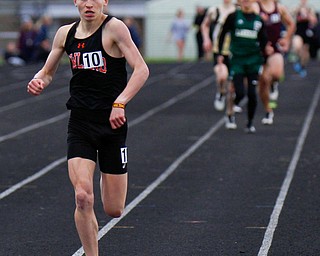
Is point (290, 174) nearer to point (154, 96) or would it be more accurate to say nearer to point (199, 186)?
point (199, 186)

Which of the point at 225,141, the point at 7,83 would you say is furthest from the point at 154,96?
the point at 225,141

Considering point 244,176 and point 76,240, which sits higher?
point 76,240

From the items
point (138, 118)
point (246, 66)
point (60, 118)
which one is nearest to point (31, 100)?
point (60, 118)

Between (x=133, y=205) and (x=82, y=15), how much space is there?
10.8 ft

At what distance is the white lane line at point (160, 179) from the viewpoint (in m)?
8.69

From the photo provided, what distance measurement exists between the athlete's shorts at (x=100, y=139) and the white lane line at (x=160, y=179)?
1.01 metres

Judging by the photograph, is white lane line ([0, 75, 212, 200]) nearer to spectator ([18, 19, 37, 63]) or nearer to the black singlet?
the black singlet

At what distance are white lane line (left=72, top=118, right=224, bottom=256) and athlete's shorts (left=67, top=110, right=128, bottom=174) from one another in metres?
1.01

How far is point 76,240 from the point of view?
8188mm

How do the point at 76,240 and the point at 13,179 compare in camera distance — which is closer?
the point at 76,240

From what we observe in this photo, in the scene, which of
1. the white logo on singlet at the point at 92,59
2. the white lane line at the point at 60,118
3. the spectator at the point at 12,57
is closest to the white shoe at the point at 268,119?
the white lane line at the point at 60,118

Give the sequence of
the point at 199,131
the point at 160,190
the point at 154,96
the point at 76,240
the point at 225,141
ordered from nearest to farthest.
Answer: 1. the point at 76,240
2. the point at 160,190
3. the point at 225,141
4. the point at 199,131
5. the point at 154,96

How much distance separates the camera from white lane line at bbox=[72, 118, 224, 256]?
342 inches

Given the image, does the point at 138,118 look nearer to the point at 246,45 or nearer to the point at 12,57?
the point at 246,45
